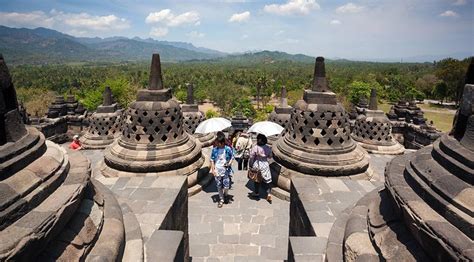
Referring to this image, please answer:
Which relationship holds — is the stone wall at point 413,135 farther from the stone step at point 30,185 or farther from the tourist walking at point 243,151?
the stone step at point 30,185

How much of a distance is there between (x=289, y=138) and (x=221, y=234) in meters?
2.50

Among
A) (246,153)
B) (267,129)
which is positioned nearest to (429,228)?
(267,129)

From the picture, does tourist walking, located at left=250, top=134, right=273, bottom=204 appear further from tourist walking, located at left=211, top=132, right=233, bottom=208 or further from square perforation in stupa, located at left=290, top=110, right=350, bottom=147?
square perforation in stupa, located at left=290, top=110, right=350, bottom=147

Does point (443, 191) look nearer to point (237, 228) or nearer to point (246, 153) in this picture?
point (237, 228)

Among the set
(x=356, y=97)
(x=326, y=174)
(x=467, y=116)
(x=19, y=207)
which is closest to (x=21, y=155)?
(x=19, y=207)

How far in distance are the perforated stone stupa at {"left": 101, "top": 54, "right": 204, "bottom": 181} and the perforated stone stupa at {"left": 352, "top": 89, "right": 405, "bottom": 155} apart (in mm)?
6866

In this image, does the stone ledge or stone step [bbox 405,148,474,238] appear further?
the stone ledge

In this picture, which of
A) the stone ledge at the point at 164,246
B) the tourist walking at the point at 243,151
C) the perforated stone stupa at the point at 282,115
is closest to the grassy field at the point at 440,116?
the perforated stone stupa at the point at 282,115

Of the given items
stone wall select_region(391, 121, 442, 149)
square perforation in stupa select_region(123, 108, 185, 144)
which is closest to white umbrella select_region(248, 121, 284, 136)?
square perforation in stupa select_region(123, 108, 185, 144)

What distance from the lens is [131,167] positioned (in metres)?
6.04

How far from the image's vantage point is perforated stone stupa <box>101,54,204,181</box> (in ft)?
20.1

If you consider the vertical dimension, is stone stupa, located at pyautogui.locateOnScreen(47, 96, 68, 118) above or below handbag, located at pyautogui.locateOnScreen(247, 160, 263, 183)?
below

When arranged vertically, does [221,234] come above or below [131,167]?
below

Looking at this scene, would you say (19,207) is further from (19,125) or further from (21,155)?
(19,125)
